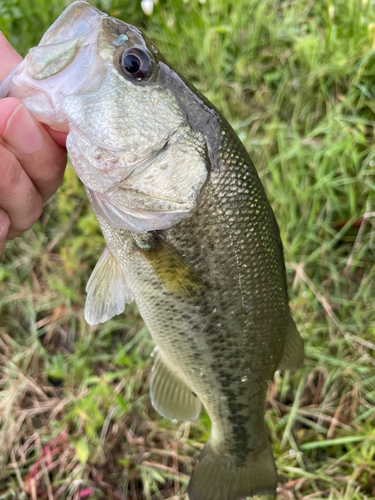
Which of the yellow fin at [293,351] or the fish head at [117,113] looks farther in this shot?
the yellow fin at [293,351]

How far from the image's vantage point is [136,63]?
3.59ft

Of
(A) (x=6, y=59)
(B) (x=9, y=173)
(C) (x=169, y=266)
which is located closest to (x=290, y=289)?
(C) (x=169, y=266)

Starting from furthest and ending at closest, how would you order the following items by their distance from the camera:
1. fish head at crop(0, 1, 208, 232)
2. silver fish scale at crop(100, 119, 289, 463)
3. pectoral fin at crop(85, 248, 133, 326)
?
pectoral fin at crop(85, 248, 133, 326) → silver fish scale at crop(100, 119, 289, 463) → fish head at crop(0, 1, 208, 232)

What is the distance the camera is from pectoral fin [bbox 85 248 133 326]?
4.54 ft

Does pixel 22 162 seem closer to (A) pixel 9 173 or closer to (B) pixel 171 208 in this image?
(A) pixel 9 173

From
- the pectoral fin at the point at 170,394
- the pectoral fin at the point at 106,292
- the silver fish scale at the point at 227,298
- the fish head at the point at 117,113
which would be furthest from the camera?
the pectoral fin at the point at 170,394

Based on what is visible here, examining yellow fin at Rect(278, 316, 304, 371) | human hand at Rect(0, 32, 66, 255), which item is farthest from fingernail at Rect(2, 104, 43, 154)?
yellow fin at Rect(278, 316, 304, 371)


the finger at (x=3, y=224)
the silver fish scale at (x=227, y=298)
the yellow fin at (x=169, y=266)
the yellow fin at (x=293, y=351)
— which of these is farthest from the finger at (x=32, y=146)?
the yellow fin at (x=293, y=351)

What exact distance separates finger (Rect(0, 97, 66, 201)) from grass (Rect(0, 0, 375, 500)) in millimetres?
993

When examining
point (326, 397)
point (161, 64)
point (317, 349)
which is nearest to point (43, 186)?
point (161, 64)

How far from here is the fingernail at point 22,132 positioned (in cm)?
104

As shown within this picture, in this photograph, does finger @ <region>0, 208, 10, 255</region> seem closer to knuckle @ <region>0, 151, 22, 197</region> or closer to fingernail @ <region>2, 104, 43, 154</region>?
Result: knuckle @ <region>0, 151, 22, 197</region>

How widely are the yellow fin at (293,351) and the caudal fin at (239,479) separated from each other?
1.37ft

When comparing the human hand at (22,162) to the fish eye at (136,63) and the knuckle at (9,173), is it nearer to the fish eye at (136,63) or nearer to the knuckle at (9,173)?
the knuckle at (9,173)
